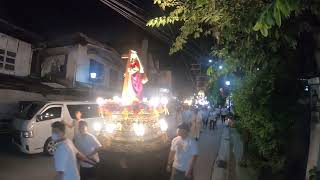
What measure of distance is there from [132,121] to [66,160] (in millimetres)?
5372

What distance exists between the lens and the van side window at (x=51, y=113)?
46.8 ft

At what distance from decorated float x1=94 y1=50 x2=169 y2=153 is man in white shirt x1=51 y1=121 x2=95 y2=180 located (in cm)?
450

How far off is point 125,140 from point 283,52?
17.7 feet

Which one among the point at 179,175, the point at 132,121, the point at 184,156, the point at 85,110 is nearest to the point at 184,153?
the point at 184,156

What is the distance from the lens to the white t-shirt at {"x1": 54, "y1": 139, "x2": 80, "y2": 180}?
5445 millimetres

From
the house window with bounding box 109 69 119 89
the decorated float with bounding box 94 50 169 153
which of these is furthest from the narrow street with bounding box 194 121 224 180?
the house window with bounding box 109 69 119 89

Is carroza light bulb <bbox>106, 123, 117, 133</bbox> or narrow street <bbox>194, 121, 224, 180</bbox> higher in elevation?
carroza light bulb <bbox>106, 123, 117, 133</bbox>

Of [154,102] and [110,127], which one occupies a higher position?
[154,102]

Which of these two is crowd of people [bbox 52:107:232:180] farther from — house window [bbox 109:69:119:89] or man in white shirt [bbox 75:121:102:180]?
house window [bbox 109:69:119:89]

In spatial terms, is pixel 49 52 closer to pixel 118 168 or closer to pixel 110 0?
pixel 110 0

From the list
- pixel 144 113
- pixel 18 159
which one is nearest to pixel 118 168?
pixel 144 113

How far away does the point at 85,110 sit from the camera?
54.0 feet

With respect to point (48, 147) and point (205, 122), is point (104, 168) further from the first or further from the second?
point (205, 122)

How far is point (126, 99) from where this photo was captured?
1115 cm
